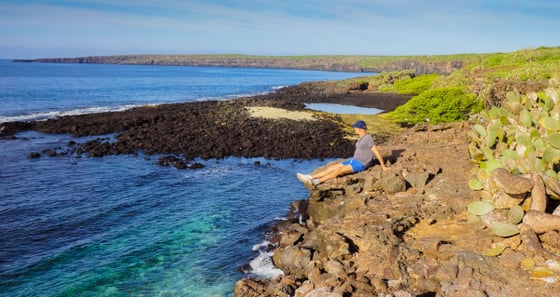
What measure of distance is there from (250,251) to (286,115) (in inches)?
1261

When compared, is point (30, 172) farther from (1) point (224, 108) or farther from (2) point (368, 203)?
(1) point (224, 108)

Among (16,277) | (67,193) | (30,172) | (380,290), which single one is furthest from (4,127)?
(380,290)

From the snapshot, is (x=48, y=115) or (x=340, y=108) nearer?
(x=48, y=115)

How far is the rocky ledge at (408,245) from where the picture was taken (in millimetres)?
7898

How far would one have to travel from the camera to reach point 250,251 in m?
14.2

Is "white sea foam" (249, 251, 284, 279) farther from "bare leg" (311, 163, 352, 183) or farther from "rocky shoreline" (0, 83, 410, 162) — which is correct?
"rocky shoreline" (0, 83, 410, 162)

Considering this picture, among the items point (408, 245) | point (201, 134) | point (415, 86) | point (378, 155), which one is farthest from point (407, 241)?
point (415, 86)

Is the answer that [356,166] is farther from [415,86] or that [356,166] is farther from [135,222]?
[415,86]

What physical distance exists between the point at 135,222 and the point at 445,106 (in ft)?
92.8

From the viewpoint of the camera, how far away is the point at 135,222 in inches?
662

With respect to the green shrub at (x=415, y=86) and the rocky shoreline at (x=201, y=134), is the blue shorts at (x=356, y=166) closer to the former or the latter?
the rocky shoreline at (x=201, y=134)

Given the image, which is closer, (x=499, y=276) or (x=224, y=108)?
(x=499, y=276)

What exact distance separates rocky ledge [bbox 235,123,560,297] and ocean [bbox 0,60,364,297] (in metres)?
2.09

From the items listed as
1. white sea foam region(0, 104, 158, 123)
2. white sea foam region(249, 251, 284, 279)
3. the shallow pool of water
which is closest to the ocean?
white sea foam region(249, 251, 284, 279)
